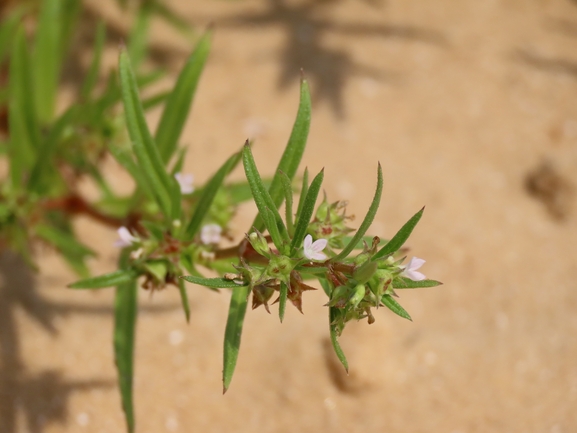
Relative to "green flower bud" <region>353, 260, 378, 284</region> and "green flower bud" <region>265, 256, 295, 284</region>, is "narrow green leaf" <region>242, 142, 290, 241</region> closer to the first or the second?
"green flower bud" <region>265, 256, 295, 284</region>

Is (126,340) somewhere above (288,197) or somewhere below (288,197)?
below

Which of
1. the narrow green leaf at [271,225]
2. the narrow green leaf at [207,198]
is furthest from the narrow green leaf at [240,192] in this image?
the narrow green leaf at [271,225]

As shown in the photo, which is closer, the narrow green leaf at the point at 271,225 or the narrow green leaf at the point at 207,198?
the narrow green leaf at the point at 271,225

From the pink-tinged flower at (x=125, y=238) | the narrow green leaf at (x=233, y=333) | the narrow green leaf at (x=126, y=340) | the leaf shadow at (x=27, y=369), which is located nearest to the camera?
the narrow green leaf at (x=233, y=333)

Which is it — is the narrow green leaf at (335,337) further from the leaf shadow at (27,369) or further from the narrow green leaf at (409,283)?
the leaf shadow at (27,369)

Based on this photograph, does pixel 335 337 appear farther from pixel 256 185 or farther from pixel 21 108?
pixel 21 108

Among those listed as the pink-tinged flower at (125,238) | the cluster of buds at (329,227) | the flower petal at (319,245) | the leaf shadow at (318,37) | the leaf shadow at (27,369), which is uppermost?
the leaf shadow at (318,37)

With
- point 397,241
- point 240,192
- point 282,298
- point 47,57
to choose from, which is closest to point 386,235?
point 240,192

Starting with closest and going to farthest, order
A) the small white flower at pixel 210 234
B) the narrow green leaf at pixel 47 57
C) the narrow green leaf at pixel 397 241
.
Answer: the narrow green leaf at pixel 397 241 → the small white flower at pixel 210 234 → the narrow green leaf at pixel 47 57
